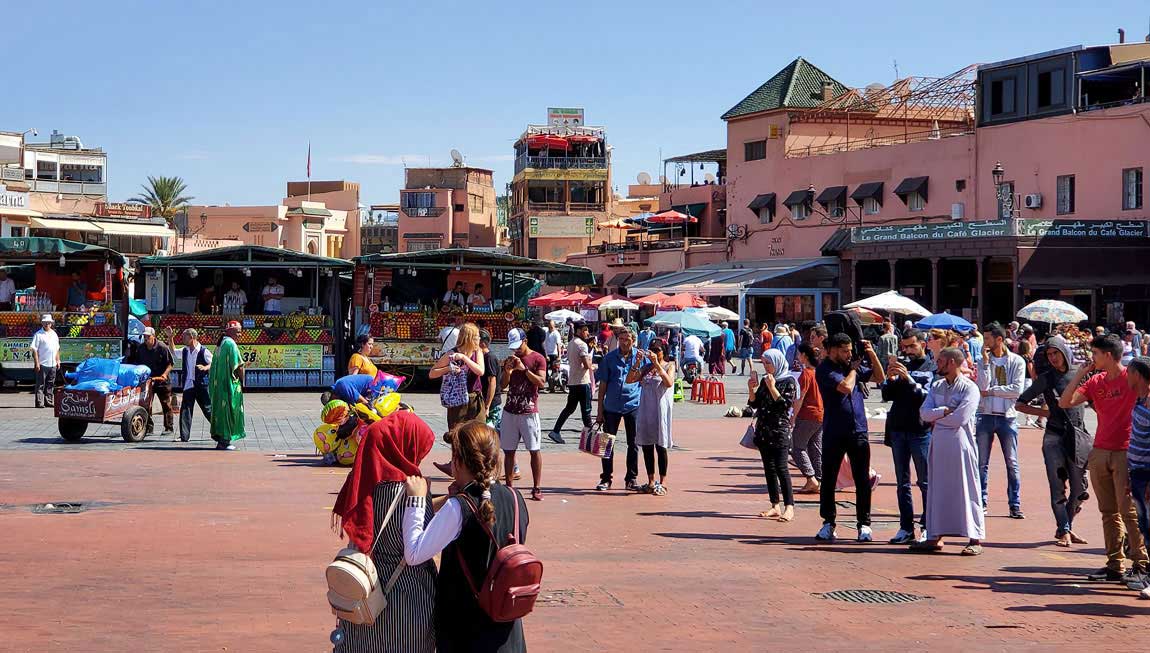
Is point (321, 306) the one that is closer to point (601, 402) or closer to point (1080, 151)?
point (601, 402)

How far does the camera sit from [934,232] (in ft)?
134

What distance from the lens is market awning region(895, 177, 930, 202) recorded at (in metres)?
46.5

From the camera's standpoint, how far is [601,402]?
13.7 metres

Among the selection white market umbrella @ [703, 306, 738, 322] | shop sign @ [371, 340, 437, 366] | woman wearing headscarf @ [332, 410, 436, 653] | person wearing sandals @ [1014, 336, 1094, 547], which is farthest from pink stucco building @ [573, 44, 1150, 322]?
woman wearing headscarf @ [332, 410, 436, 653]

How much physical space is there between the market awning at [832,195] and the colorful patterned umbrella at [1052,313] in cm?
1834

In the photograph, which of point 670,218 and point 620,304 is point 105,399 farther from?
point 670,218

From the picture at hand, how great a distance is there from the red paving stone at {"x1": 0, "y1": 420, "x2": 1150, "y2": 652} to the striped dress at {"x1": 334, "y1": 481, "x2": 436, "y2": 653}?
77.7 inches

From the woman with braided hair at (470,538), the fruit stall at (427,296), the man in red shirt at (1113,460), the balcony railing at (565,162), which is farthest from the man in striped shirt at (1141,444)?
the balcony railing at (565,162)

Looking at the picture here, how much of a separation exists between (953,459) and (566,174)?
238 feet

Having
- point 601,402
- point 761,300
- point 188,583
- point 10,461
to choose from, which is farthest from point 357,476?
point 761,300

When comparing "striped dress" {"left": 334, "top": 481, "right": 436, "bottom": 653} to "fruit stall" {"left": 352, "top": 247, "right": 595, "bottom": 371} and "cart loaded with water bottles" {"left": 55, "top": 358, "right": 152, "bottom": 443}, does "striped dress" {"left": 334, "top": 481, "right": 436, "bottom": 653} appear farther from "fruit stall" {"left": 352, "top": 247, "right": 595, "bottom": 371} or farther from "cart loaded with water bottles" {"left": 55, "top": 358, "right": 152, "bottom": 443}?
"fruit stall" {"left": 352, "top": 247, "right": 595, "bottom": 371}

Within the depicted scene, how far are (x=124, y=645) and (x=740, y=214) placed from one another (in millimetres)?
52591

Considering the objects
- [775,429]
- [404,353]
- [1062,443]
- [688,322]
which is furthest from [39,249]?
[1062,443]

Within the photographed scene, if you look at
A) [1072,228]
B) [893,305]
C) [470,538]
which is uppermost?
[1072,228]
